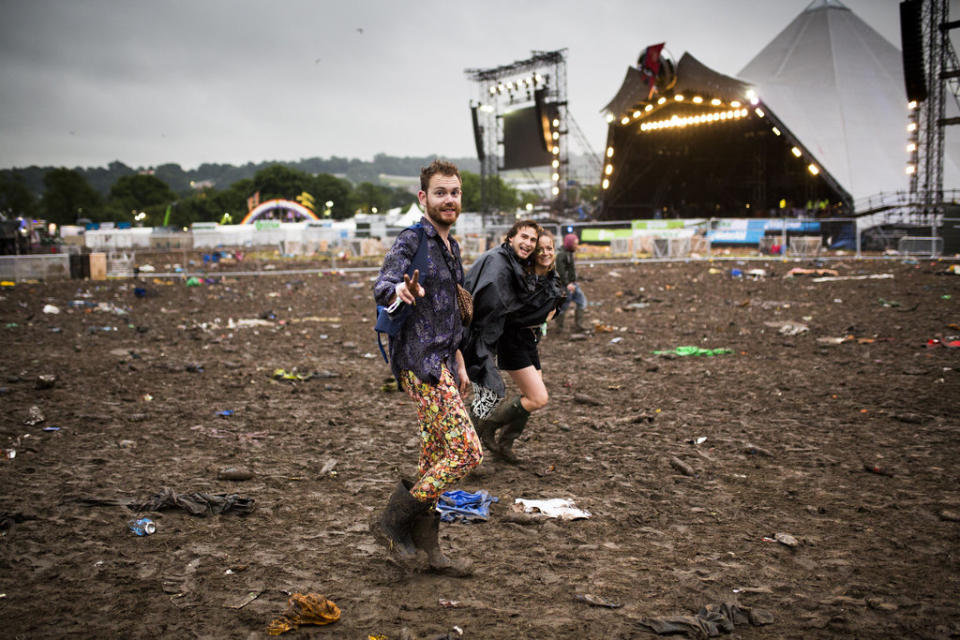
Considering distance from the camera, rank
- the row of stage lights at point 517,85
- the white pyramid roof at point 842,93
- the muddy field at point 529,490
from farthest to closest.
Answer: the row of stage lights at point 517,85 → the white pyramid roof at point 842,93 → the muddy field at point 529,490

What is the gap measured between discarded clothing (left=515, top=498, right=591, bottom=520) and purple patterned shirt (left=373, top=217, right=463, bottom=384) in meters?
1.54

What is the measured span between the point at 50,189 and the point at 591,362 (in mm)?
125757

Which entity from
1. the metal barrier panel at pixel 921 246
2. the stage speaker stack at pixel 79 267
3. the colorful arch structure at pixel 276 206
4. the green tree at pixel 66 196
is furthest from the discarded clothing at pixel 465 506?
the green tree at pixel 66 196

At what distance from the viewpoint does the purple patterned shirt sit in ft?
9.66

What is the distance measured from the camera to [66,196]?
106 m

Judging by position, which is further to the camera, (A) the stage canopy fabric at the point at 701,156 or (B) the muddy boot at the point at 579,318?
(A) the stage canopy fabric at the point at 701,156

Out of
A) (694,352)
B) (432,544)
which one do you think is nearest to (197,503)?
(432,544)

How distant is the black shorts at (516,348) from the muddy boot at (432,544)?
1632 mm

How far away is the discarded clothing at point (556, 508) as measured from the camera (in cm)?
405

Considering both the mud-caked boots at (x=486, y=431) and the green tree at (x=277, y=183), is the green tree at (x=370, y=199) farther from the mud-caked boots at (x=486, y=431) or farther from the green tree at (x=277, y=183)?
the mud-caked boots at (x=486, y=431)

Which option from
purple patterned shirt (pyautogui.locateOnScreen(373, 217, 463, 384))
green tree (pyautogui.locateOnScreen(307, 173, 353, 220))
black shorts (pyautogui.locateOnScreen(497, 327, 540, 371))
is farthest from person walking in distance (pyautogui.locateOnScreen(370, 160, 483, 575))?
green tree (pyautogui.locateOnScreen(307, 173, 353, 220))

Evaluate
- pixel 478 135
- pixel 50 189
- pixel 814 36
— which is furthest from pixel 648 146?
pixel 50 189

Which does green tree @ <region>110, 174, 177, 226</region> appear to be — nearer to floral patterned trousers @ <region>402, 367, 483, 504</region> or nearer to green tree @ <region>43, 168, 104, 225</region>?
green tree @ <region>43, 168, 104, 225</region>

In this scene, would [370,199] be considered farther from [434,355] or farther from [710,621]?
[710,621]
